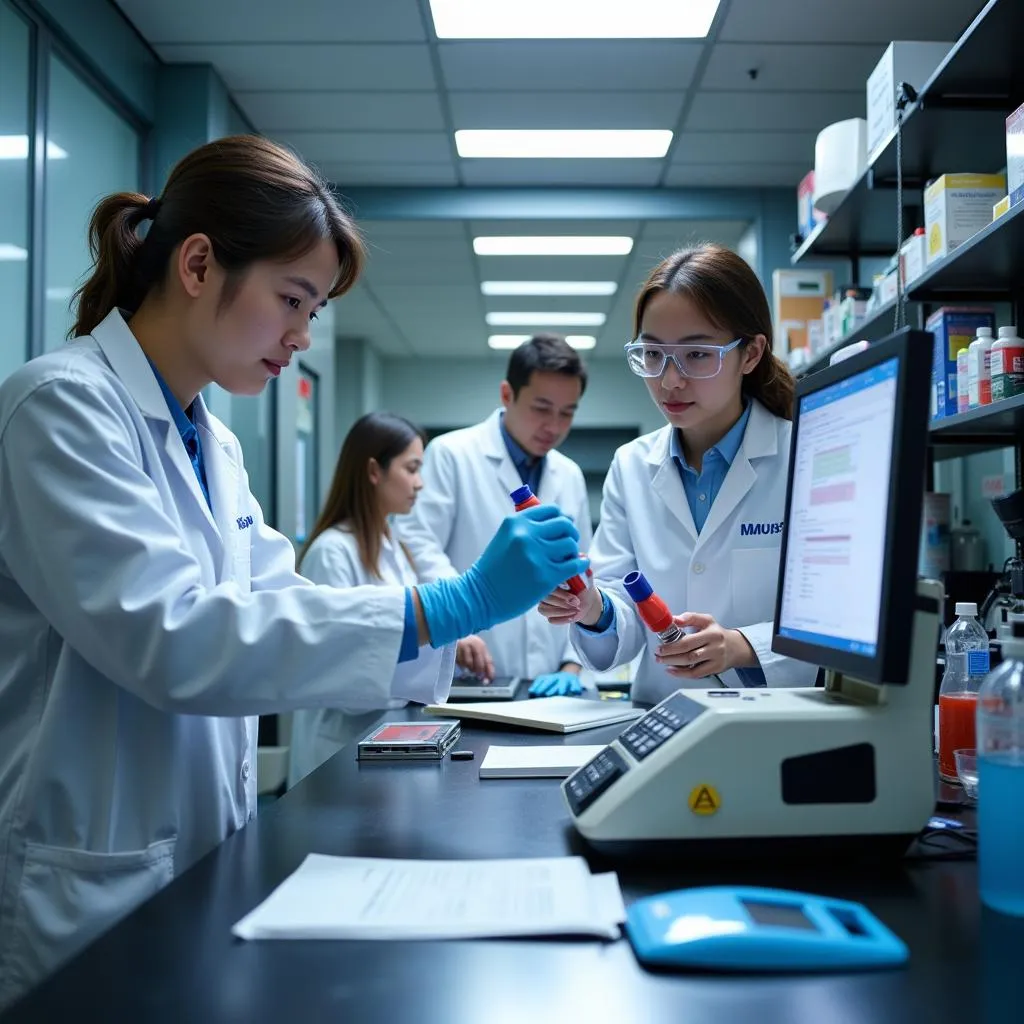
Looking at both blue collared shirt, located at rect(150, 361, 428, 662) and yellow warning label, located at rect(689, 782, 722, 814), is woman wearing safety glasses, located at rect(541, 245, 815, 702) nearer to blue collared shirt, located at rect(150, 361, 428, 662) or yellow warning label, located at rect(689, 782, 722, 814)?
blue collared shirt, located at rect(150, 361, 428, 662)

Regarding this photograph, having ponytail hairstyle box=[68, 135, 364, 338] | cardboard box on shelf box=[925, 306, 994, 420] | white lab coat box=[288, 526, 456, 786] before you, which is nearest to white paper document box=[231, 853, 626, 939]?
ponytail hairstyle box=[68, 135, 364, 338]

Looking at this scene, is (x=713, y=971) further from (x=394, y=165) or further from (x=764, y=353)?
(x=394, y=165)

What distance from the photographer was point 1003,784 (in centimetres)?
73

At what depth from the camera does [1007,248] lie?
2.02 m

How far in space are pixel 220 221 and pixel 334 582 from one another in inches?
62.1

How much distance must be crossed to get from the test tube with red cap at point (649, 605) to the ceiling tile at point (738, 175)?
3.70m

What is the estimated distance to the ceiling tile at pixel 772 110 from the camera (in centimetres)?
379

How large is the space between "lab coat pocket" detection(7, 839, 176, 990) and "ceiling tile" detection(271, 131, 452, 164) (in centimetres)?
365

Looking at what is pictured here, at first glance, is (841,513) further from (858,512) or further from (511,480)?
(511,480)

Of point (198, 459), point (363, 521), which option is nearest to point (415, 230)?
point (363, 521)

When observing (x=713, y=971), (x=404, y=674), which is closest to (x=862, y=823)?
(x=713, y=971)

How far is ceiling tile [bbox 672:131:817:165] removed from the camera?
415cm

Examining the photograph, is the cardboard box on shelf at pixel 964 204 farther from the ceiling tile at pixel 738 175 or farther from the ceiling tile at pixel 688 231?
the ceiling tile at pixel 688 231

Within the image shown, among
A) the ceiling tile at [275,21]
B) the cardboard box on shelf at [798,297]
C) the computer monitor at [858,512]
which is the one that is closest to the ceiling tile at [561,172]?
the cardboard box on shelf at [798,297]
